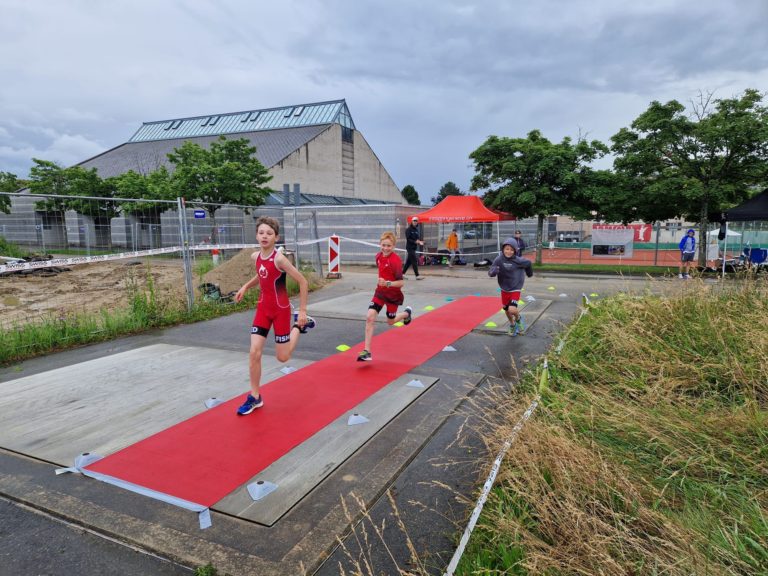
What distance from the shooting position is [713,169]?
17.2 m

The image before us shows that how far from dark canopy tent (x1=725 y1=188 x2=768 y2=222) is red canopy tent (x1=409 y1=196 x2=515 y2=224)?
319 inches

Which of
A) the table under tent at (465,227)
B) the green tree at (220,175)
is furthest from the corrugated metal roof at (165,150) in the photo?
the table under tent at (465,227)

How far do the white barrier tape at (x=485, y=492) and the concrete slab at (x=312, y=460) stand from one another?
Result: 1243 millimetres

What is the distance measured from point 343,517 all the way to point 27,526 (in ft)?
6.79

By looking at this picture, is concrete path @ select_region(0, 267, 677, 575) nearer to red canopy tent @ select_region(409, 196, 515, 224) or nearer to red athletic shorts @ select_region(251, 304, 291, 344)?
red athletic shorts @ select_region(251, 304, 291, 344)

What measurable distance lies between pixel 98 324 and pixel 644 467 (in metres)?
8.43

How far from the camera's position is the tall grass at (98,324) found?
711 cm

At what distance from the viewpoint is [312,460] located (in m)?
3.86

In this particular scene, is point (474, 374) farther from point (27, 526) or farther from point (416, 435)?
point (27, 526)

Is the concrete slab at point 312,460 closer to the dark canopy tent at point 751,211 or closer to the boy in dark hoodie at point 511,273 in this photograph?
the boy in dark hoodie at point 511,273

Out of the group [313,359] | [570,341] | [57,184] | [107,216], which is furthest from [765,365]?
[57,184]

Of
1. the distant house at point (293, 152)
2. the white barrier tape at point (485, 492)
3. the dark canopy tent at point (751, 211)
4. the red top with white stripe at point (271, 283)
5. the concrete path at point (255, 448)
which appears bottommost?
the concrete path at point (255, 448)

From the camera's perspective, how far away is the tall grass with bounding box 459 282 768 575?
233cm

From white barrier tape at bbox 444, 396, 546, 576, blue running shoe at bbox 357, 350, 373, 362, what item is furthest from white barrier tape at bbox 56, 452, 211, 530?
blue running shoe at bbox 357, 350, 373, 362
